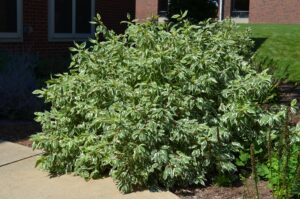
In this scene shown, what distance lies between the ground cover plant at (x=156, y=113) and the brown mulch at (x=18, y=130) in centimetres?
108

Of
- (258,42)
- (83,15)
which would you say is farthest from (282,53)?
(83,15)

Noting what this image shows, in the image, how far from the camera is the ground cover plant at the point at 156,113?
4793mm

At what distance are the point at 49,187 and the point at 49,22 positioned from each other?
7.41m

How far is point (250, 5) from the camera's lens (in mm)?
40500

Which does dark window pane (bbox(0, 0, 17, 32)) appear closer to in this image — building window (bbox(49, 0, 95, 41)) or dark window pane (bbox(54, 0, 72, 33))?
building window (bbox(49, 0, 95, 41))

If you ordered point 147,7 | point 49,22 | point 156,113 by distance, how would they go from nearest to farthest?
1. point 156,113
2. point 49,22
3. point 147,7

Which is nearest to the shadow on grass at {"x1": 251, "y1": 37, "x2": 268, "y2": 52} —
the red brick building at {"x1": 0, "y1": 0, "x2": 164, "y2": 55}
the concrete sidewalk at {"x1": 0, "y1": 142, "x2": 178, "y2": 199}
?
the red brick building at {"x1": 0, "y1": 0, "x2": 164, "y2": 55}

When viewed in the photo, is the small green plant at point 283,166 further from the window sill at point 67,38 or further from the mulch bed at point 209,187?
the window sill at point 67,38

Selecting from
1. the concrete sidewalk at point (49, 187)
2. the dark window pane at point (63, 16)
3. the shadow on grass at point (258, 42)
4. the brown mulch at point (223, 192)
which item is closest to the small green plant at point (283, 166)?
the brown mulch at point (223, 192)

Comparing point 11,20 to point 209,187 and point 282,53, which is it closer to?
point 209,187

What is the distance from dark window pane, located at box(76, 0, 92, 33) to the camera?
500 inches

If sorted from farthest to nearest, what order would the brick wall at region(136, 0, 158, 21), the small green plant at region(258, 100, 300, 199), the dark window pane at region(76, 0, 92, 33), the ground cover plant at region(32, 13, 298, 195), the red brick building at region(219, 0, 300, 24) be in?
the brick wall at region(136, 0, 158, 21) < the red brick building at region(219, 0, 300, 24) < the dark window pane at region(76, 0, 92, 33) < the ground cover plant at region(32, 13, 298, 195) < the small green plant at region(258, 100, 300, 199)

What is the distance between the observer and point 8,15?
10.8 m

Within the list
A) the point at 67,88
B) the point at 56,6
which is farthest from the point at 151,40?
the point at 56,6
